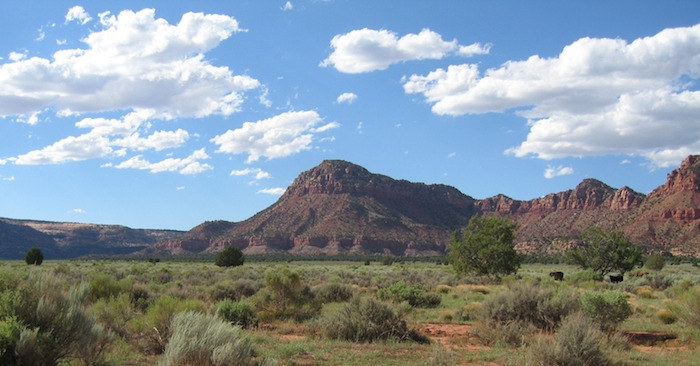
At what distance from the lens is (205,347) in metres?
7.81

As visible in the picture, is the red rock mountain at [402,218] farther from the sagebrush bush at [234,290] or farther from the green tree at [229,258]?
the sagebrush bush at [234,290]

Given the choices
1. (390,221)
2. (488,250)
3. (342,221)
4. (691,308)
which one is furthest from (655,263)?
(390,221)

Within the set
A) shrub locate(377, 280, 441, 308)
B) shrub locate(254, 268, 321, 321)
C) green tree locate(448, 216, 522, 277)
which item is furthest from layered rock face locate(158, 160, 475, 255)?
shrub locate(254, 268, 321, 321)

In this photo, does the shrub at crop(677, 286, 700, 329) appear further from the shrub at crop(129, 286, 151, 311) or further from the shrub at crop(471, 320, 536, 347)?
the shrub at crop(129, 286, 151, 311)

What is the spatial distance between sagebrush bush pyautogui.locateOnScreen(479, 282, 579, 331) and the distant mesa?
A: 84137 millimetres

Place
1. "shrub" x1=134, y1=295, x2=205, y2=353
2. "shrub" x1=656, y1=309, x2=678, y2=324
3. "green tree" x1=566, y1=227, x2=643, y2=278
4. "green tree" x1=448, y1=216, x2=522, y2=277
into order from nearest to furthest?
"shrub" x1=134, y1=295, x2=205, y2=353 → "shrub" x1=656, y1=309, x2=678, y2=324 → "green tree" x1=448, y1=216, x2=522, y2=277 → "green tree" x1=566, y1=227, x2=643, y2=278

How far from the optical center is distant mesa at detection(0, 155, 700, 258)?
4094 inches

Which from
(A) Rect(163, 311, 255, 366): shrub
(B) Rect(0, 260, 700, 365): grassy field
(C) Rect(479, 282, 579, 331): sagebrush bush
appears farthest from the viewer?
(C) Rect(479, 282, 579, 331): sagebrush bush

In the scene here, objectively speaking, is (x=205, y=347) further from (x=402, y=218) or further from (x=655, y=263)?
(x=402, y=218)

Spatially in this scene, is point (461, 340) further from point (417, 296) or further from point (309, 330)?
point (417, 296)

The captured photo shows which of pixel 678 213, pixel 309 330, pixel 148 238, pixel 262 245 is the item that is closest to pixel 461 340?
pixel 309 330

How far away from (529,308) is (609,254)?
88.0 feet

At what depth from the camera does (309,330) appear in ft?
50.7

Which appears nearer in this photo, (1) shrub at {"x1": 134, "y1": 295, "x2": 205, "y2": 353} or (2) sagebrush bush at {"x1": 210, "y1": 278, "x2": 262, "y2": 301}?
Result: (1) shrub at {"x1": 134, "y1": 295, "x2": 205, "y2": 353}
